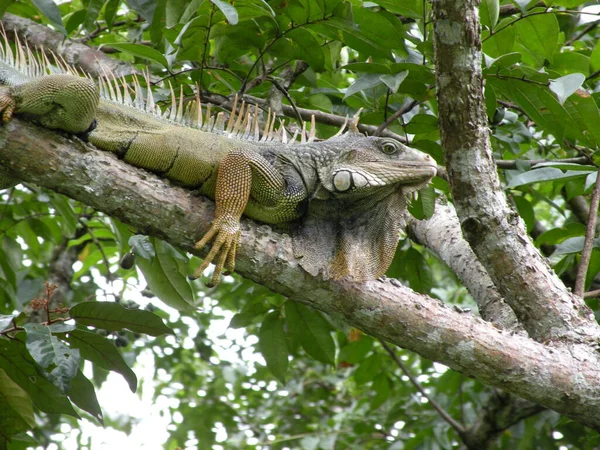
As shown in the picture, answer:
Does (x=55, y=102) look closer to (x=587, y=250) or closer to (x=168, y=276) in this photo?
(x=168, y=276)

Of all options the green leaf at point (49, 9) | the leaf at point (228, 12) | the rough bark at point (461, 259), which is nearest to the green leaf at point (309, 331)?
the rough bark at point (461, 259)

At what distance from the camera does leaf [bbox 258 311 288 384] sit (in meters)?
5.52

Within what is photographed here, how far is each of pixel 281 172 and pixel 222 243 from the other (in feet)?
2.56

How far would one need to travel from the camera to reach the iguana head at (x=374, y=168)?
4320 millimetres

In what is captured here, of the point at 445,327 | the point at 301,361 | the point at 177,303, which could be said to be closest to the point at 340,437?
the point at 301,361

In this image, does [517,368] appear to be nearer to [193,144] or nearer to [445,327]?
[445,327]

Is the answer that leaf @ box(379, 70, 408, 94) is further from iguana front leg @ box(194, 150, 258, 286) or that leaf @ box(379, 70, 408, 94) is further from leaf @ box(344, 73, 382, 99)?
iguana front leg @ box(194, 150, 258, 286)

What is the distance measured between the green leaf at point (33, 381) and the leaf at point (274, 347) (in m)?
1.73

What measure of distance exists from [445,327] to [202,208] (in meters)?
1.52

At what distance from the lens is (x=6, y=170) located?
379cm

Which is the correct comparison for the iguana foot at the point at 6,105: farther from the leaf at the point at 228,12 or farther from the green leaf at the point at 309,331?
the green leaf at the point at 309,331

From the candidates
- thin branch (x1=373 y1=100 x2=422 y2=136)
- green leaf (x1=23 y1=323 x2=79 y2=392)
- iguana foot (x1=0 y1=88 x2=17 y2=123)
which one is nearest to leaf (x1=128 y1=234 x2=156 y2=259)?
green leaf (x1=23 y1=323 x2=79 y2=392)

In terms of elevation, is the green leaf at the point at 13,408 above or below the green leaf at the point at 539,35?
below

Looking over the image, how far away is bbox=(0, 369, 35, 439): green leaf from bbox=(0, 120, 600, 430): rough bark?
50.5 inches
